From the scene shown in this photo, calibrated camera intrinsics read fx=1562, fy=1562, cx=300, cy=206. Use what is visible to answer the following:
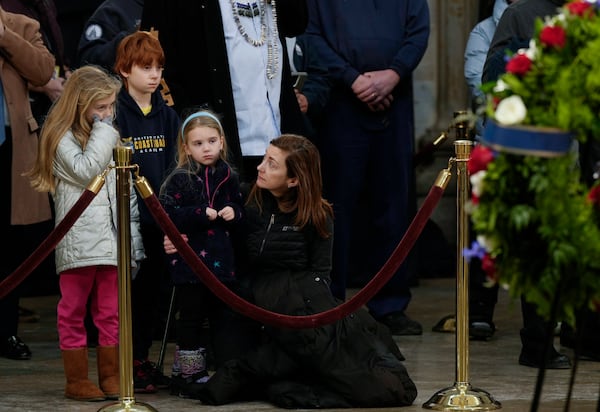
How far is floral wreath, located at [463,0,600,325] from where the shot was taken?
491cm

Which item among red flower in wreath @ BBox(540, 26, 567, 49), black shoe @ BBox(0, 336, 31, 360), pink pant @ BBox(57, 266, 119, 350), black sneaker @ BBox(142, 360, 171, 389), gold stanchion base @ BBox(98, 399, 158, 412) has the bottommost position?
black shoe @ BBox(0, 336, 31, 360)

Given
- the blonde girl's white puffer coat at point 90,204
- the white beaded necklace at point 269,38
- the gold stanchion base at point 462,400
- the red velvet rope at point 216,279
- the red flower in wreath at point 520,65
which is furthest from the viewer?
the white beaded necklace at point 269,38

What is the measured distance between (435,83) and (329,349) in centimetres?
521

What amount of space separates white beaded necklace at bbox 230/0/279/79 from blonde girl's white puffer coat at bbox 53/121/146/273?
111 centimetres

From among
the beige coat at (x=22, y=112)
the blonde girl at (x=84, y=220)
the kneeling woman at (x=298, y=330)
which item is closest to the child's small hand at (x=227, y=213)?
the kneeling woman at (x=298, y=330)

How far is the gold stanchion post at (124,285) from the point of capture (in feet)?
21.8

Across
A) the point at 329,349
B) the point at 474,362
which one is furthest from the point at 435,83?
the point at 329,349

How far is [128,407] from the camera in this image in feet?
22.2

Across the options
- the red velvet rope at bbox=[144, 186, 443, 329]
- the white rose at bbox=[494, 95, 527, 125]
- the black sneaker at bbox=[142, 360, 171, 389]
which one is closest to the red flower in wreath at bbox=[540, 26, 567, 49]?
the white rose at bbox=[494, 95, 527, 125]

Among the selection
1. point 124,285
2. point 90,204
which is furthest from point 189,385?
point 90,204

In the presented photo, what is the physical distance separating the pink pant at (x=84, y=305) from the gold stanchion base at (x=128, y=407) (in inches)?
25.2

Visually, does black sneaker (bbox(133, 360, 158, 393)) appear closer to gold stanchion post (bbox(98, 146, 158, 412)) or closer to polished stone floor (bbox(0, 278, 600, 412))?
polished stone floor (bbox(0, 278, 600, 412))

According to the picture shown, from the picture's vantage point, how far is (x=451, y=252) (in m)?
12.0

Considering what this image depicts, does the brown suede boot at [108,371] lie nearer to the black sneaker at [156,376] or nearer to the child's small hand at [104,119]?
the black sneaker at [156,376]
